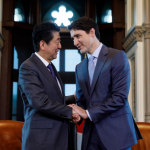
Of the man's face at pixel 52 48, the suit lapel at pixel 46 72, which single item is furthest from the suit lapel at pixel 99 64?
the man's face at pixel 52 48

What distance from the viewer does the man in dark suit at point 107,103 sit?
2.46m

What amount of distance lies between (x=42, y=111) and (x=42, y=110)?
1cm

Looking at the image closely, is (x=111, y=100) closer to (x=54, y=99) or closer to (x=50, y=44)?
(x=54, y=99)

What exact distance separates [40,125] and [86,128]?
1.54ft

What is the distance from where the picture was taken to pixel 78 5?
779 cm

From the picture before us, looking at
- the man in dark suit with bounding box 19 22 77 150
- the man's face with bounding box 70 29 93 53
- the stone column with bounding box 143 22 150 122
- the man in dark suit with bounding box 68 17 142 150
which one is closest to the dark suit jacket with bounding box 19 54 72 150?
the man in dark suit with bounding box 19 22 77 150

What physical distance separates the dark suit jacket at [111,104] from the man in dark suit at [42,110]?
0.24 meters

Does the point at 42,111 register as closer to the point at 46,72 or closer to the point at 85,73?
the point at 46,72

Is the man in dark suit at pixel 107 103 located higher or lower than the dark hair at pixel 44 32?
lower

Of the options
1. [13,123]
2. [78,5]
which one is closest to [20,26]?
[78,5]

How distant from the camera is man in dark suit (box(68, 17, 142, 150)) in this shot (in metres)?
2.46

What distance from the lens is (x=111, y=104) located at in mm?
2434

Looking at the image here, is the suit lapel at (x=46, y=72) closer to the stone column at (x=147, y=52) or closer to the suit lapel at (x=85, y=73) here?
the suit lapel at (x=85, y=73)

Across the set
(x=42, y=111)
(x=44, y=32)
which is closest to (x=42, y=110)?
(x=42, y=111)
